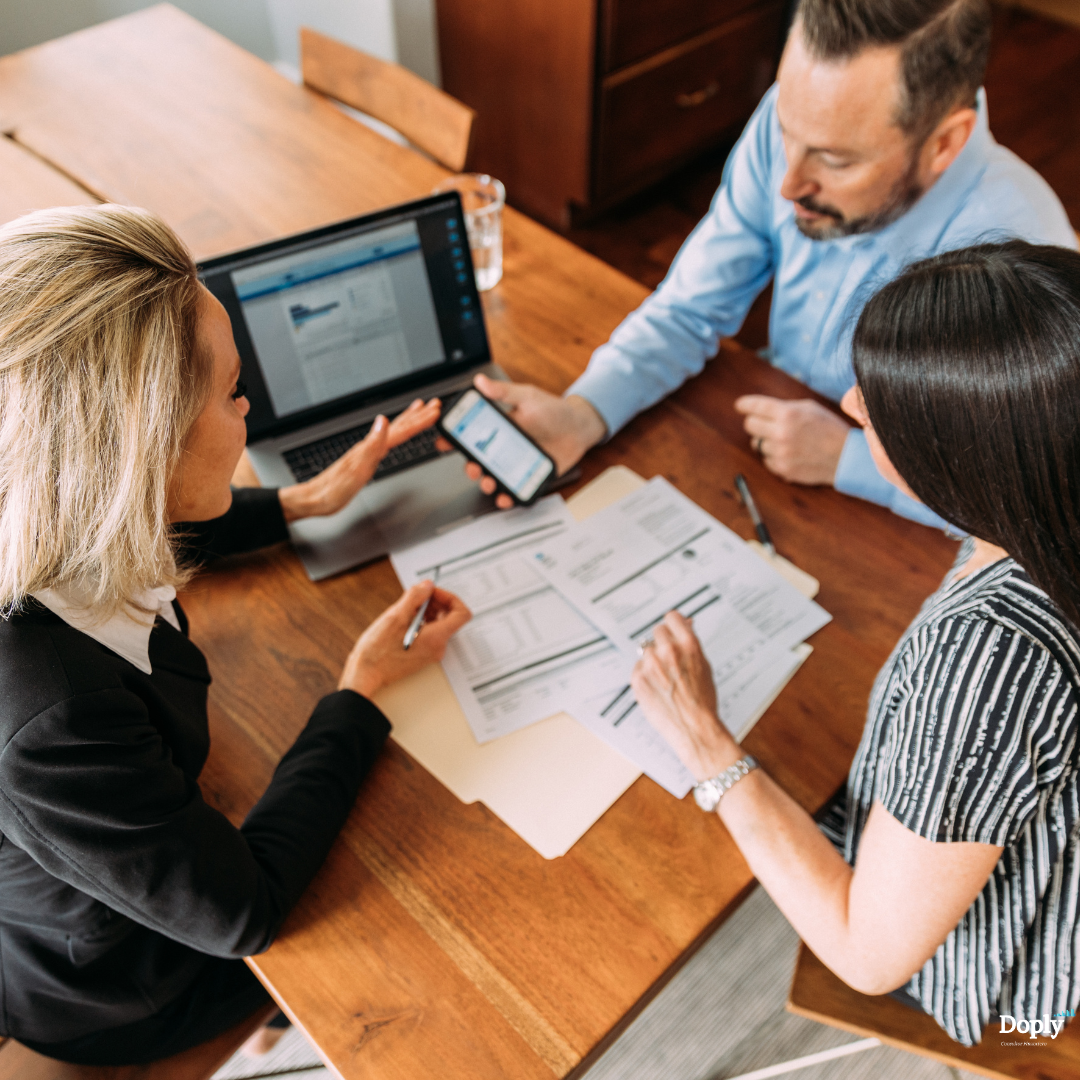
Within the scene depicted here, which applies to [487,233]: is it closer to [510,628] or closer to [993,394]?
[510,628]

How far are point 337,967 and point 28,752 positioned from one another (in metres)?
0.33

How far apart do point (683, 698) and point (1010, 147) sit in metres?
3.23

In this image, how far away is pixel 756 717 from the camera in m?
0.98

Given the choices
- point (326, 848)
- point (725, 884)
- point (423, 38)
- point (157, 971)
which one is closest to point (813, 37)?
point (725, 884)

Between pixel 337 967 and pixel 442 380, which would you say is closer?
pixel 337 967

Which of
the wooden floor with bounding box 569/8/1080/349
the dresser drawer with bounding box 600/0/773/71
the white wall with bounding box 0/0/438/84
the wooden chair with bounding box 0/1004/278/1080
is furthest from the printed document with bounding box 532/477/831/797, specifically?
the white wall with bounding box 0/0/438/84

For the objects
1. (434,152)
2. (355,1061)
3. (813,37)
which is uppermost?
(813,37)

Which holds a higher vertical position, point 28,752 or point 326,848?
point 28,752

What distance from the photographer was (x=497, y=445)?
115 cm

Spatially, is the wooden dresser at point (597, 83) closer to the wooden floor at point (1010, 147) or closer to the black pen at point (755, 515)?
the wooden floor at point (1010, 147)

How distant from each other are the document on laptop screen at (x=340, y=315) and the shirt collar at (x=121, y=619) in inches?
14.8

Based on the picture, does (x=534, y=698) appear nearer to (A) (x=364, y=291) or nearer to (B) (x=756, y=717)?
(B) (x=756, y=717)

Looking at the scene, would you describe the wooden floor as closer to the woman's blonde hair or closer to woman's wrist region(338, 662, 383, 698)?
woman's wrist region(338, 662, 383, 698)

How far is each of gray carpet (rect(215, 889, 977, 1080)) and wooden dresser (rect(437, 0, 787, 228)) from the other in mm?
2183
